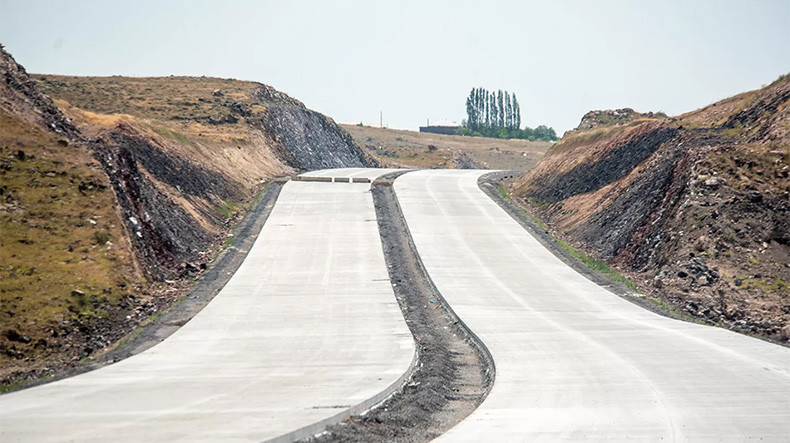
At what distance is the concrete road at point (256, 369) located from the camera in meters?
10.6

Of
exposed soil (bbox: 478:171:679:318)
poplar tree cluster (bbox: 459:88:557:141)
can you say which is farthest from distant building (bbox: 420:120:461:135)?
exposed soil (bbox: 478:171:679:318)

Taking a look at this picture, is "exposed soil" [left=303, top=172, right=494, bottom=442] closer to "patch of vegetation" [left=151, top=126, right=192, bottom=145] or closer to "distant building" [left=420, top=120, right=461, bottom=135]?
"patch of vegetation" [left=151, top=126, right=192, bottom=145]

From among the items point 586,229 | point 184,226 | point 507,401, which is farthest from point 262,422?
point 586,229

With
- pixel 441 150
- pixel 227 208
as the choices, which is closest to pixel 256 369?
pixel 227 208

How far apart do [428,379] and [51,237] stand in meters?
12.5

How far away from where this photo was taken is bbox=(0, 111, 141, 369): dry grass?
57.7 ft

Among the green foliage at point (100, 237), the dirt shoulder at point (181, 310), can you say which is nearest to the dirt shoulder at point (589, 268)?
the dirt shoulder at point (181, 310)

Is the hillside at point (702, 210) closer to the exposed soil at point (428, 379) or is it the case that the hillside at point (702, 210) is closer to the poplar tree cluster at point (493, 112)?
the exposed soil at point (428, 379)

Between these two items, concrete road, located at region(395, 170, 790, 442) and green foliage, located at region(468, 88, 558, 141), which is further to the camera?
green foliage, located at region(468, 88, 558, 141)

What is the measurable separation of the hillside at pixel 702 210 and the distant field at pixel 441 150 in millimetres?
48444

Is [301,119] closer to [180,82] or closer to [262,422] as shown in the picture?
[180,82]

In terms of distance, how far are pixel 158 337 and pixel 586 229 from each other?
22.6 metres

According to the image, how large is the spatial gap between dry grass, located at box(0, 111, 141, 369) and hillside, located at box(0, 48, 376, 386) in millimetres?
36

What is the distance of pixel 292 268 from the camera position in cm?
2703
